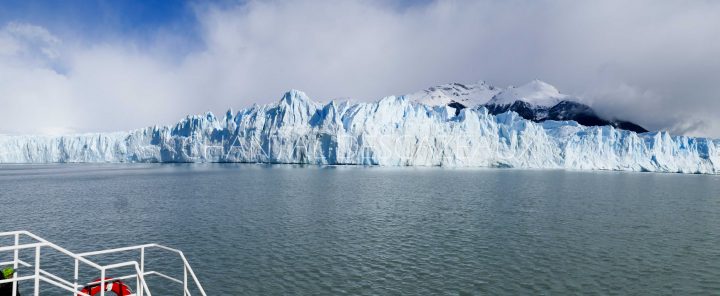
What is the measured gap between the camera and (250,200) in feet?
137

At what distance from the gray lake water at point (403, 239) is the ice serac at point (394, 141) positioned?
72.8m

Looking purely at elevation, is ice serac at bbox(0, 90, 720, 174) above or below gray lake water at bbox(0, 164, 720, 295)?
above

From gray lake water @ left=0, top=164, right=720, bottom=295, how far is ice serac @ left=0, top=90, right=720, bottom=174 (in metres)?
72.8

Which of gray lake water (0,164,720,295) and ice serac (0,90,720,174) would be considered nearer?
gray lake water (0,164,720,295)

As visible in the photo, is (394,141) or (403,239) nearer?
(403,239)

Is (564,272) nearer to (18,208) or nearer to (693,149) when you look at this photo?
(18,208)

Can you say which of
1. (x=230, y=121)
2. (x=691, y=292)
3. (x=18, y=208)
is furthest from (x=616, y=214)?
(x=230, y=121)

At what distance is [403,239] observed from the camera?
24.8 metres

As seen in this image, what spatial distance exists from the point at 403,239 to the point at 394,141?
93235mm

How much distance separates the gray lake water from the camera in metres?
17.2

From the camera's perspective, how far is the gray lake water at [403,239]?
17.2m

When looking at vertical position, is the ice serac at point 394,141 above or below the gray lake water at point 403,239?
above

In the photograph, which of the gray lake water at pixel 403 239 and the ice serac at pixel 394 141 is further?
the ice serac at pixel 394 141

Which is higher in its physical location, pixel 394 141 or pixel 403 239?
pixel 394 141
